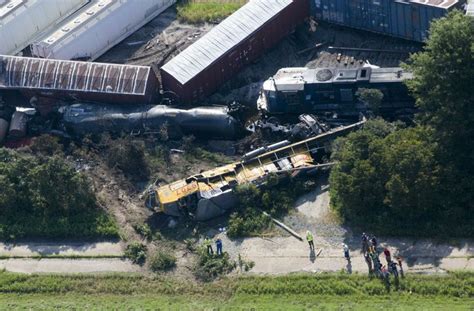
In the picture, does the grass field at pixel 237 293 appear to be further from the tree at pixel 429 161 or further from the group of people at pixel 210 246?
the tree at pixel 429 161

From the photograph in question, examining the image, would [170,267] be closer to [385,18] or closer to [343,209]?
[343,209]

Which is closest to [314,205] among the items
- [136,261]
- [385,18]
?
[136,261]

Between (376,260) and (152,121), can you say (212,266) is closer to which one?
(376,260)

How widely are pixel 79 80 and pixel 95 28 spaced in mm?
5172

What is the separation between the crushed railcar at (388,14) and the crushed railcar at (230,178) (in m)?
7.40

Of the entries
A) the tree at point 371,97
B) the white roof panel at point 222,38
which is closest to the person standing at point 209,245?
the white roof panel at point 222,38

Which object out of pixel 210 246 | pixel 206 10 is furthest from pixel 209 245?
pixel 206 10

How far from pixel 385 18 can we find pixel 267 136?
31.7ft

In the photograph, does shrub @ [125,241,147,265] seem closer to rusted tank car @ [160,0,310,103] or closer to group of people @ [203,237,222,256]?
group of people @ [203,237,222,256]

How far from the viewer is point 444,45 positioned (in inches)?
1796

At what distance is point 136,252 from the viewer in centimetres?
4703

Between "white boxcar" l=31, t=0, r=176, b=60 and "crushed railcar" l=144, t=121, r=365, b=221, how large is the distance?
12.5 meters

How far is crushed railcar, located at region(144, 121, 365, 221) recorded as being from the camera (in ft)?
157

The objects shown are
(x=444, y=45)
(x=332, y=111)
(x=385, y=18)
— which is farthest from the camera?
(x=385, y=18)
